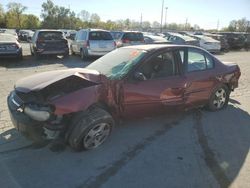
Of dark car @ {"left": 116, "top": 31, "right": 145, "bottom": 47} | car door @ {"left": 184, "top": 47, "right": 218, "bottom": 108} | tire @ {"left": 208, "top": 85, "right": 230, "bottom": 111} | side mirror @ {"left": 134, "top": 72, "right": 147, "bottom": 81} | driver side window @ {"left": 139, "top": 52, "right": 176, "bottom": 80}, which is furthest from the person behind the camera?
dark car @ {"left": 116, "top": 31, "right": 145, "bottom": 47}

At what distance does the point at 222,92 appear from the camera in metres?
6.39

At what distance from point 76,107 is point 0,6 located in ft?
259

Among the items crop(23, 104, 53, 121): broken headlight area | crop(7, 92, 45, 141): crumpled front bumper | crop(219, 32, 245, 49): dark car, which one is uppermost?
crop(23, 104, 53, 121): broken headlight area

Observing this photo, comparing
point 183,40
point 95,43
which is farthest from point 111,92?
point 183,40

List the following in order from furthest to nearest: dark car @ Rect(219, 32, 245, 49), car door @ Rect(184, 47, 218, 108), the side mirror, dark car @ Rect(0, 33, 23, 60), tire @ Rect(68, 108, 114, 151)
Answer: dark car @ Rect(219, 32, 245, 49)
dark car @ Rect(0, 33, 23, 60)
car door @ Rect(184, 47, 218, 108)
the side mirror
tire @ Rect(68, 108, 114, 151)

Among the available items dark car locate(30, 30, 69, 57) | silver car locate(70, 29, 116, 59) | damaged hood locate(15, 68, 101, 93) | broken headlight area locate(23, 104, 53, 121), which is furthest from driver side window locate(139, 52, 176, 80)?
dark car locate(30, 30, 69, 57)

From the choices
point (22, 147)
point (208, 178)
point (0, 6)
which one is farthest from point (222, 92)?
point (0, 6)

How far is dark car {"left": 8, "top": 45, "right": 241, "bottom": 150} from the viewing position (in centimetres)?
388

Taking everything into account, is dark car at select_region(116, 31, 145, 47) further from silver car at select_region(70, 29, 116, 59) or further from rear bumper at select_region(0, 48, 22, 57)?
rear bumper at select_region(0, 48, 22, 57)

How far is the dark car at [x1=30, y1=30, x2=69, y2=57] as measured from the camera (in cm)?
1443

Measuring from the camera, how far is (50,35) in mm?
14742

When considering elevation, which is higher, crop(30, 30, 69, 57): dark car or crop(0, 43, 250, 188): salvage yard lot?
crop(30, 30, 69, 57): dark car

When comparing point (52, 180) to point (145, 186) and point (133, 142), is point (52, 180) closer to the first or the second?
point (145, 186)

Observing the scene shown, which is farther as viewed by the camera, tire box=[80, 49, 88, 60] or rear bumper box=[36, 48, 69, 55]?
A: tire box=[80, 49, 88, 60]
